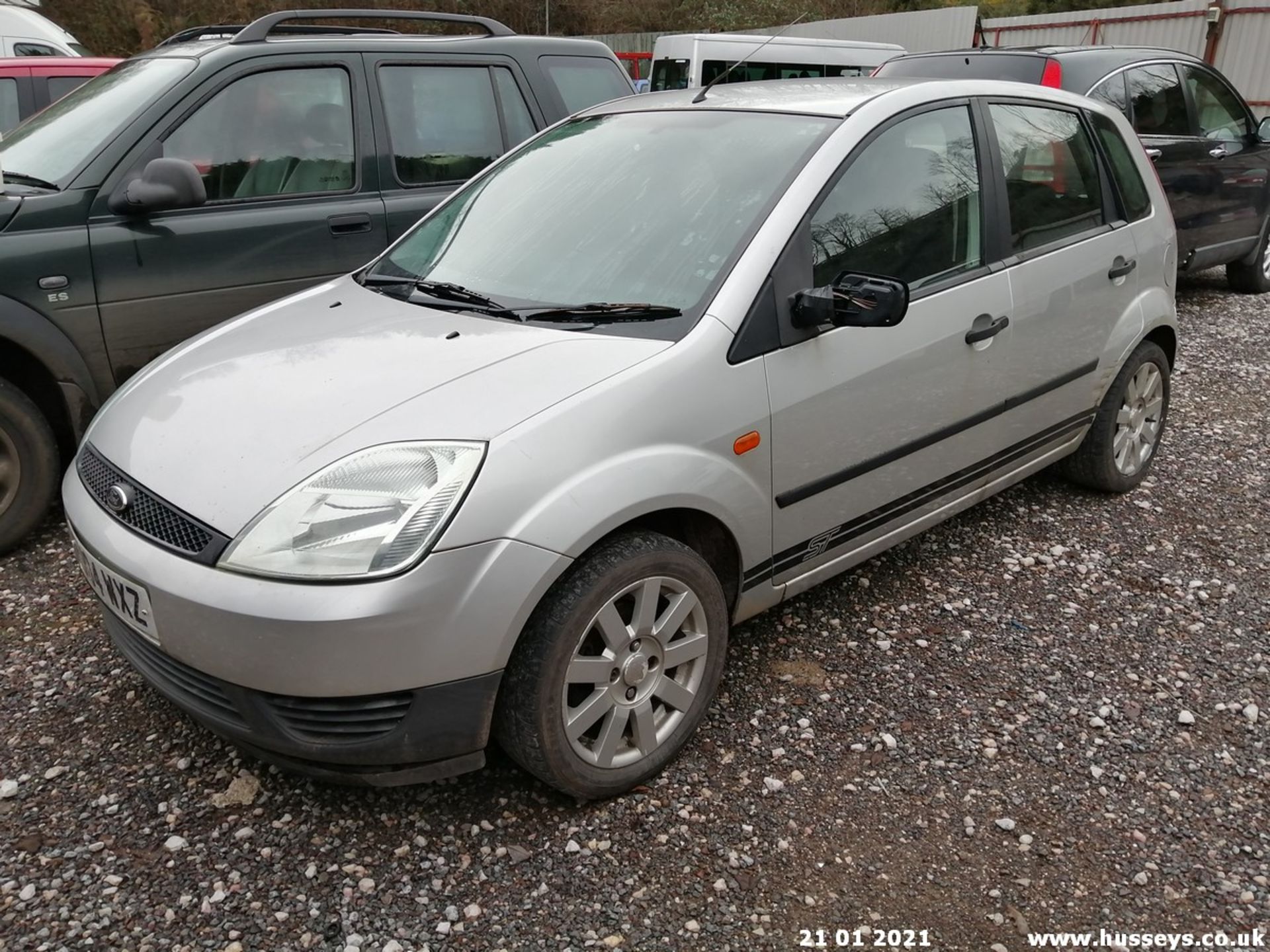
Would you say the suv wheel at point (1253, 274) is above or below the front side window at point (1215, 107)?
below

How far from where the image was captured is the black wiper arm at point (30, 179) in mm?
3918

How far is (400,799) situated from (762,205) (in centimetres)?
191

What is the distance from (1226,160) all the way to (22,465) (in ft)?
26.2

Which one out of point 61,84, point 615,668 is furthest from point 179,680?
point 61,84

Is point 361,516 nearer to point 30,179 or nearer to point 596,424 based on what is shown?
point 596,424

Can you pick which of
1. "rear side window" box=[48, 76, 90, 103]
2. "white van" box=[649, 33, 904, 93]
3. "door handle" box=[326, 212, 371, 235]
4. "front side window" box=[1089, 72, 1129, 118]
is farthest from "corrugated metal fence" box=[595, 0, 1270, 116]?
"rear side window" box=[48, 76, 90, 103]

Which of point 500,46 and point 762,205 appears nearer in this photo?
point 762,205

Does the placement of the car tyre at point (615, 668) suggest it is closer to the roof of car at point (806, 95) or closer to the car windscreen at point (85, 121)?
the roof of car at point (806, 95)

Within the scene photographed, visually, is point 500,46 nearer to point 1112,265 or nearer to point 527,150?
point 527,150

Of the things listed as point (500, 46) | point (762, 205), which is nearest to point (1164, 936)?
point (762, 205)

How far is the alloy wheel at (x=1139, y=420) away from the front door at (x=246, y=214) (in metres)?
3.37

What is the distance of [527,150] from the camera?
373 centimetres

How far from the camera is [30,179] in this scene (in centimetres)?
404

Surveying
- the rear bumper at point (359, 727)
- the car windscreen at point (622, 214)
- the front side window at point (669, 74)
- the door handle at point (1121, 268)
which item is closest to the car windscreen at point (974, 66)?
the door handle at point (1121, 268)
